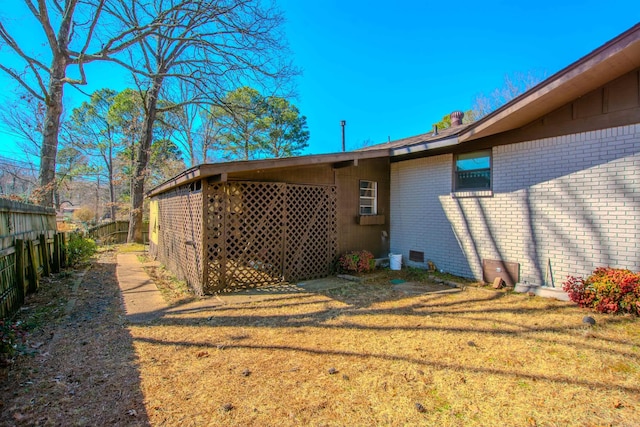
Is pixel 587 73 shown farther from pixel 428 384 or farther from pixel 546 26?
pixel 546 26

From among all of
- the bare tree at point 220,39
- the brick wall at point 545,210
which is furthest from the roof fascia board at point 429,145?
the bare tree at point 220,39

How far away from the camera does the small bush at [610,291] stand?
14.6 feet

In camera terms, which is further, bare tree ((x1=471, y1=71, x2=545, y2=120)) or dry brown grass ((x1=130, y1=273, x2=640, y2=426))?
bare tree ((x1=471, y1=71, x2=545, y2=120))

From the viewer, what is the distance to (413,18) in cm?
1327

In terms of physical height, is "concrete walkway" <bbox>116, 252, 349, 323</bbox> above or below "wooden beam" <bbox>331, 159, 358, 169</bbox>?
below

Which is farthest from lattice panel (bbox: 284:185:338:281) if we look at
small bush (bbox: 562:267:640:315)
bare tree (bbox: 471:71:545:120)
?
bare tree (bbox: 471:71:545:120)

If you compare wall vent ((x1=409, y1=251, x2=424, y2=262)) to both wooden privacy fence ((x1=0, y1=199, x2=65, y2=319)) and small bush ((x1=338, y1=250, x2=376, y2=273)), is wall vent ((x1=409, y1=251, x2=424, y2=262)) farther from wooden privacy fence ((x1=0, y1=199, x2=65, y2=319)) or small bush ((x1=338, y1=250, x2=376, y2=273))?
wooden privacy fence ((x1=0, y1=199, x2=65, y2=319))

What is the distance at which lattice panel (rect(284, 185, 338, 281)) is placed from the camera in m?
7.00

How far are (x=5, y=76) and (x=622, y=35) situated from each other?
54.3 feet

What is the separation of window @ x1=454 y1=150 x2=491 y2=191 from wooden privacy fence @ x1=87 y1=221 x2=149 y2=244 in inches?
647

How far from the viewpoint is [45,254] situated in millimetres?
7070

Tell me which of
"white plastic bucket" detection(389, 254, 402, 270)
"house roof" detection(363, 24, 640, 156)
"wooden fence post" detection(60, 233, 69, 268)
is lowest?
"white plastic bucket" detection(389, 254, 402, 270)

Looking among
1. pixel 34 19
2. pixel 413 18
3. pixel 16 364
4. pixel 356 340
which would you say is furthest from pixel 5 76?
pixel 413 18

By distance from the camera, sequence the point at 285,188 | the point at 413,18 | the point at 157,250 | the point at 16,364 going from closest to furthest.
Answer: the point at 16,364 < the point at 285,188 < the point at 157,250 < the point at 413,18
